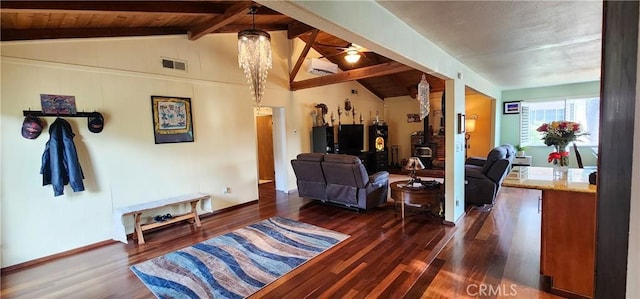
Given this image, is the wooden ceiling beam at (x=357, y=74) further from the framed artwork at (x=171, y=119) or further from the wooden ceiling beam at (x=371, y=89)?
the wooden ceiling beam at (x=371, y=89)

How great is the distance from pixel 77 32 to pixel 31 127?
1.26m

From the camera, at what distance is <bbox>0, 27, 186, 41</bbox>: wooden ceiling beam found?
300 cm

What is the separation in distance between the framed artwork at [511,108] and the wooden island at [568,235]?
6.66 m

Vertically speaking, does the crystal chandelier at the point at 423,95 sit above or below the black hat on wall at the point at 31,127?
above

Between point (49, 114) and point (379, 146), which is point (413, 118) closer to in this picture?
point (379, 146)

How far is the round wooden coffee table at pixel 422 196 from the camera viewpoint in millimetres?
4000

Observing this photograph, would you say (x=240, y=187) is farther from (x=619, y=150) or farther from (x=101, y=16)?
(x=619, y=150)

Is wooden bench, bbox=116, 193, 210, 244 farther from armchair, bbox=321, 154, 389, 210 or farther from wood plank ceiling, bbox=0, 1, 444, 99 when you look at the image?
wood plank ceiling, bbox=0, 1, 444, 99

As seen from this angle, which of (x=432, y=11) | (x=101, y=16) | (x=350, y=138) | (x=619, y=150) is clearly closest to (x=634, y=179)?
(x=619, y=150)

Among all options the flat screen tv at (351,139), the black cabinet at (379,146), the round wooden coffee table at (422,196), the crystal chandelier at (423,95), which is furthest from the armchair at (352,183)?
the black cabinet at (379,146)

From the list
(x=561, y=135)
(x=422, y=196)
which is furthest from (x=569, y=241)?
(x=422, y=196)

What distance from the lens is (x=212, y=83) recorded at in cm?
483

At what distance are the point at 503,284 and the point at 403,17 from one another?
2.48 metres

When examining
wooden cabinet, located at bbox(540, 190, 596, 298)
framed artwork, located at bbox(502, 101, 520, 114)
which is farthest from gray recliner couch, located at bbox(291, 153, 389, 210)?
framed artwork, located at bbox(502, 101, 520, 114)
